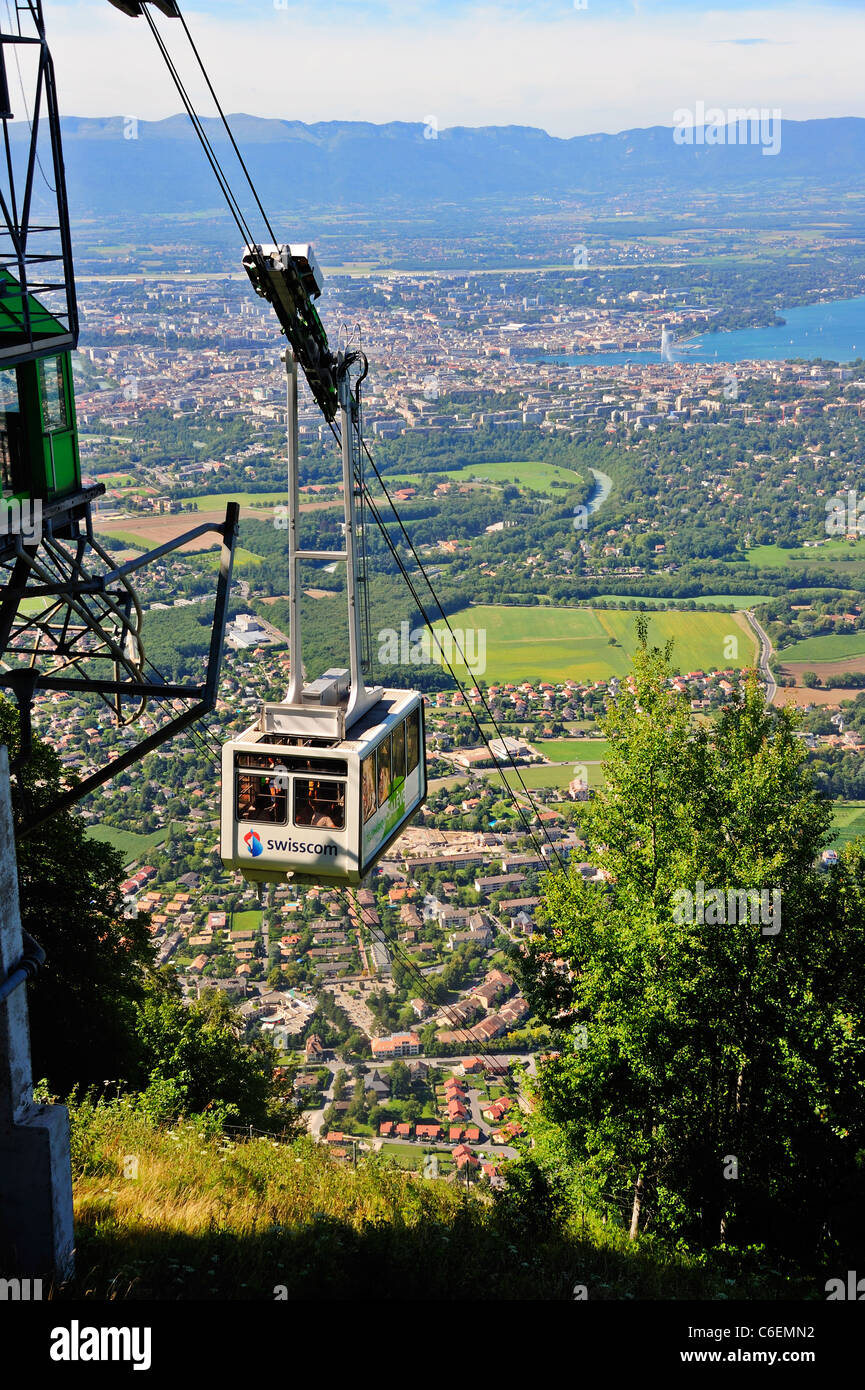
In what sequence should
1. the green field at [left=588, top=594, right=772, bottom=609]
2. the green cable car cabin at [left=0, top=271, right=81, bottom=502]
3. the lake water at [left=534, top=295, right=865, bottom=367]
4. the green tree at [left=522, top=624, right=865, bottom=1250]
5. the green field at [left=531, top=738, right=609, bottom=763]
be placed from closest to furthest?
the green cable car cabin at [left=0, top=271, right=81, bottom=502] < the green tree at [left=522, top=624, right=865, bottom=1250] < the green field at [left=531, top=738, right=609, bottom=763] < the green field at [left=588, top=594, right=772, bottom=609] < the lake water at [left=534, top=295, right=865, bottom=367]

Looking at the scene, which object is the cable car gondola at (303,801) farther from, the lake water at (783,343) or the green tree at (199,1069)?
the lake water at (783,343)

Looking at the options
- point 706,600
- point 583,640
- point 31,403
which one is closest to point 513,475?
point 706,600

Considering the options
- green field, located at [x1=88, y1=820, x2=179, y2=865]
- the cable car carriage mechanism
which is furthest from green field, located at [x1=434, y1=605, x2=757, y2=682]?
the cable car carriage mechanism

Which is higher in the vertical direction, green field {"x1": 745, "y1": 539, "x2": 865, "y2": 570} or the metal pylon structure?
the metal pylon structure

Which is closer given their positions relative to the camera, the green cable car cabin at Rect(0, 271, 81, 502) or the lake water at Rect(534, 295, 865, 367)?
the green cable car cabin at Rect(0, 271, 81, 502)

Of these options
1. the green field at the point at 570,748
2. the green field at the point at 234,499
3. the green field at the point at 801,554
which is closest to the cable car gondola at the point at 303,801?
the green field at the point at 570,748

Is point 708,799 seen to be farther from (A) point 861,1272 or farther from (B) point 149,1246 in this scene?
(B) point 149,1246

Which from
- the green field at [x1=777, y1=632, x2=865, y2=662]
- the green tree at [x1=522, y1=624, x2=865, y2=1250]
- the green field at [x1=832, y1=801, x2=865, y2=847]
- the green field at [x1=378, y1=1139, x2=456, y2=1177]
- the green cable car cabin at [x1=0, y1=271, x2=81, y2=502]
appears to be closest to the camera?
the green cable car cabin at [x1=0, y1=271, x2=81, y2=502]

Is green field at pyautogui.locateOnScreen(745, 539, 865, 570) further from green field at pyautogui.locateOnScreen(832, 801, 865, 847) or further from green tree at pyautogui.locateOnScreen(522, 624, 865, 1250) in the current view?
green tree at pyautogui.locateOnScreen(522, 624, 865, 1250)
